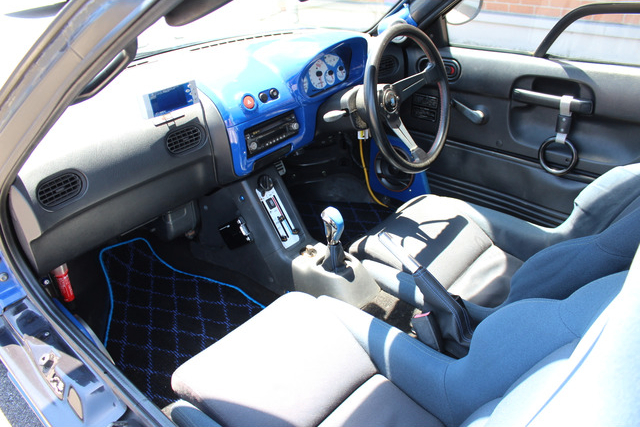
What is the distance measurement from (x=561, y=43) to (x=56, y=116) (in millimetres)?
2028

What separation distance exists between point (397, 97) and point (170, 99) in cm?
86

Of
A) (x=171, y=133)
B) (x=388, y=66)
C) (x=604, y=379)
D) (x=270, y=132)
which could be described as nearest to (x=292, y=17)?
(x=388, y=66)

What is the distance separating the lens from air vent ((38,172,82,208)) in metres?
1.49

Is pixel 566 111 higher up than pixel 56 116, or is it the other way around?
pixel 56 116

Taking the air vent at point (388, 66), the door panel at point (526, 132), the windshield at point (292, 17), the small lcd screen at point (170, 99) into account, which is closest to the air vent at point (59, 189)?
the small lcd screen at point (170, 99)

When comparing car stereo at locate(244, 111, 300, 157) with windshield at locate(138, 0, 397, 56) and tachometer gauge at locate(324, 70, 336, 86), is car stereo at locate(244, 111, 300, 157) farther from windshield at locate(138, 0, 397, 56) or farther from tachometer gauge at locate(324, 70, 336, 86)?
windshield at locate(138, 0, 397, 56)

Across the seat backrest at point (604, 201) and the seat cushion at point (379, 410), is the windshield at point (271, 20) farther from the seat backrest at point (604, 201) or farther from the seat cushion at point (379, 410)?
the seat cushion at point (379, 410)

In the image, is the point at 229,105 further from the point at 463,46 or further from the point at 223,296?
the point at 463,46

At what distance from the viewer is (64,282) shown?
183 cm

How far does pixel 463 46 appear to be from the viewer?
2422mm

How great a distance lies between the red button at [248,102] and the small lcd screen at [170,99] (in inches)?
10.2

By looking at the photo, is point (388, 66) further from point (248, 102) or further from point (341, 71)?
point (248, 102)

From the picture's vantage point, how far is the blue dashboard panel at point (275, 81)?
6.23 feet

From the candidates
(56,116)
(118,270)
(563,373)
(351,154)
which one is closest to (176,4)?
(56,116)
